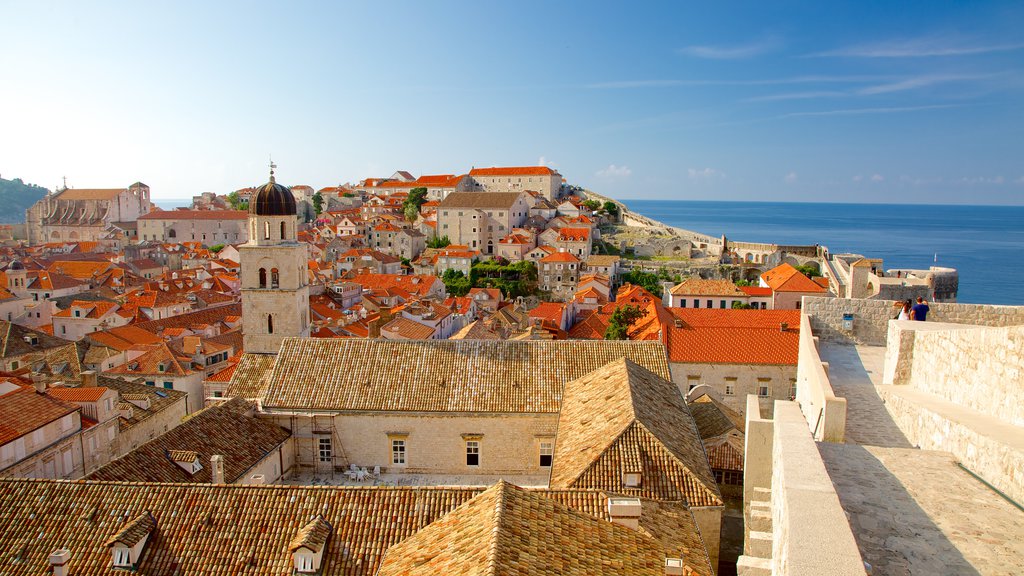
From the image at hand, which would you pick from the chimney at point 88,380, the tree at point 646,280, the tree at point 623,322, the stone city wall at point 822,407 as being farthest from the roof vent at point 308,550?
the tree at point 646,280

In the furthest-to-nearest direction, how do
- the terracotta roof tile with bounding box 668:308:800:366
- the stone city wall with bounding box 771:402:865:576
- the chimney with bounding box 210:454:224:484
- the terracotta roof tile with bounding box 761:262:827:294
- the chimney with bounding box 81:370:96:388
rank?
the terracotta roof tile with bounding box 761:262:827:294
the terracotta roof tile with bounding box 668:308:800:366
the chimney with bounding box 81:370:96:388
the chimney with bounding box 210:454:224:484
the stone city wall with bounding box 771:402:865:576

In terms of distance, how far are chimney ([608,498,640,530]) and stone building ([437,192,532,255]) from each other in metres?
74.2

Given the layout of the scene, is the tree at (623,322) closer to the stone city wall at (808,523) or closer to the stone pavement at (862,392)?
the stone pavement at (862,392)

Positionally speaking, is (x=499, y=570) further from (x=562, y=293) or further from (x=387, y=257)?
(x=387, y=257)

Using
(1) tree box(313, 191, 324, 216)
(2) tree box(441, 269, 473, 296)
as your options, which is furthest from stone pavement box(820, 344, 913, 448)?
(1) tree box(313, 191, 324, 216)

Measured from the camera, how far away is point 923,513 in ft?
19.2

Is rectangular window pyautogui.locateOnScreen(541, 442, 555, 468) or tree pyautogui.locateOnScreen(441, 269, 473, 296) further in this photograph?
tree pyautogui.locateOnScreen(441, 269, 473, 296)

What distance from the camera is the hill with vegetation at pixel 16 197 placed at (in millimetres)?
177125

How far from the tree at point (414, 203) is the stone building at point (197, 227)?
75.3 ft

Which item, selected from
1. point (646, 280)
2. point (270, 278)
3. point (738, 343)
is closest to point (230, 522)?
point (270, 278)

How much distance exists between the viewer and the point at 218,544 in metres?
11.0

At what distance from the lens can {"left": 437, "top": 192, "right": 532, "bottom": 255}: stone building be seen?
8500 centimetres

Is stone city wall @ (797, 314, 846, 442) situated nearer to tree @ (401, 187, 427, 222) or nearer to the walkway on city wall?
the walkway on city wall

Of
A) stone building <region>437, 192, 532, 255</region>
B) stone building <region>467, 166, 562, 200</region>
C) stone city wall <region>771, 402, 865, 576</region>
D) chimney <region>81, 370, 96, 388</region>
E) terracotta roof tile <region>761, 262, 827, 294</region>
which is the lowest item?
chimney <region>81, 370, 96, 388</region>
